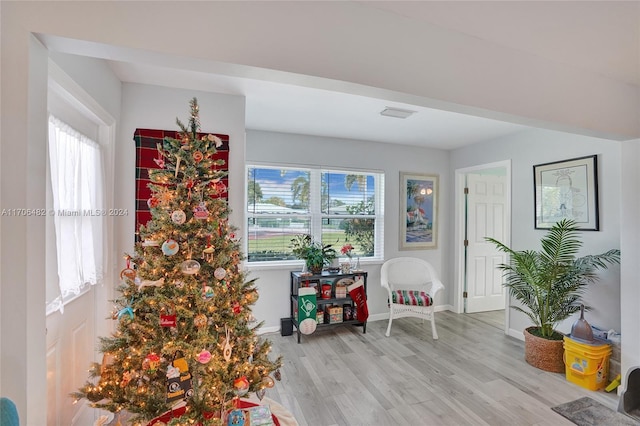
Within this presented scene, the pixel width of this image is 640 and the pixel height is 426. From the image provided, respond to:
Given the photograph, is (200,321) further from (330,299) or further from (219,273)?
(330,299)

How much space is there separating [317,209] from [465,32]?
254cm

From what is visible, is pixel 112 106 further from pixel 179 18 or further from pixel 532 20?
pixel 532 20

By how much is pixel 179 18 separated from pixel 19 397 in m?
1.49

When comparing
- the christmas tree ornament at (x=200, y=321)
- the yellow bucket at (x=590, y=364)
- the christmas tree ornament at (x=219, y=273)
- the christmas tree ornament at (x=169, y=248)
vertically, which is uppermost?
the christmas tree ornament at (x=169, y=248)

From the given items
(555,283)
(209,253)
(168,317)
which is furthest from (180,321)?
(555,283)

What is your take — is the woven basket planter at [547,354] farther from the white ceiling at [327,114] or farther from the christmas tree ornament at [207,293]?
the christmas tree ornament at [207,293]

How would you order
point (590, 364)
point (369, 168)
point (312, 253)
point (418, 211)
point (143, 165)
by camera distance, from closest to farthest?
point (143, 165) < point (590, 364) < point (312, 253) < point (369, 168) < point (418, 211)

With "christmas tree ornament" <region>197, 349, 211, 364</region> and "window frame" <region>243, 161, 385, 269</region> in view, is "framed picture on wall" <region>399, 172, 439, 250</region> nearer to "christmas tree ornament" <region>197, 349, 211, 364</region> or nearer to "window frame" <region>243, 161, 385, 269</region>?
"window frame" <region>243, 161, 385, 269</region>

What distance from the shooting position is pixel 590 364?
2395 mm

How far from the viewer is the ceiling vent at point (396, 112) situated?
2.77 meters

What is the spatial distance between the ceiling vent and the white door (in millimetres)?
2053

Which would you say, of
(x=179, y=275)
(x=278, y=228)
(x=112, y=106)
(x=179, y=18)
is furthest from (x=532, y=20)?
(x=278, y=228)

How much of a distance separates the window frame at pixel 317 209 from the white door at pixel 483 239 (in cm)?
137

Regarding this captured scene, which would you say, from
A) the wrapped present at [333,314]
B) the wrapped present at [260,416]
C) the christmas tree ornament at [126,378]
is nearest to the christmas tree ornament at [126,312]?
the christmas tree ornament at [126,378]
